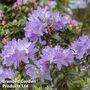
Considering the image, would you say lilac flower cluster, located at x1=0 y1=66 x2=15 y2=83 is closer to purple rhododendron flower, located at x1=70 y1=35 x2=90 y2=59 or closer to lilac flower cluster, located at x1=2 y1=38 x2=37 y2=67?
lilac flower cluster, located at x1=2 y1=38 x2=37 y2=67

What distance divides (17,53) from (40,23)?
1.54ft

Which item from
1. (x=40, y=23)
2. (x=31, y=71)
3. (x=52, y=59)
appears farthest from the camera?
(x=40, y=23)

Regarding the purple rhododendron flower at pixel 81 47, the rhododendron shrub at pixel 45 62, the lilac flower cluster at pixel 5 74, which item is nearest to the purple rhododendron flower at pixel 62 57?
the rhododendron shrub at pixel 45 62

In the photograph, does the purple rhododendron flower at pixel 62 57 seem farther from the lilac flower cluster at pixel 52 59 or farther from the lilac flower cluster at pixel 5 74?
the lilac flower cluster at pixel 5 74

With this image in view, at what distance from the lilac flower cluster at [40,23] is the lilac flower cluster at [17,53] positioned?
356 millimetres

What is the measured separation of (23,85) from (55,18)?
62 centimetres

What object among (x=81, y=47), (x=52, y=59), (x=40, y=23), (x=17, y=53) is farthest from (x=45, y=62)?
(x=40, y=23)

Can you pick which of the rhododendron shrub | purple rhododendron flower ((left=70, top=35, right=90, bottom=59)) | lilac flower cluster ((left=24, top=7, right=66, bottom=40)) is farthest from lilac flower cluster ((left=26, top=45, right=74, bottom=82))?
lilac flower cluster ((left=24, top=7, right=66, bottom=40))

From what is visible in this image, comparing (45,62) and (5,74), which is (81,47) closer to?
(45,62)

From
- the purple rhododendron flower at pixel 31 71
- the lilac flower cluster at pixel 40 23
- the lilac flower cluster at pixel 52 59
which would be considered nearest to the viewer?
the lilac flower cluster at pixel 52 59

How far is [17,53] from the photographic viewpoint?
258 cm

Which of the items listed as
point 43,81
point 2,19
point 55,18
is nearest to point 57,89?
point 43,81

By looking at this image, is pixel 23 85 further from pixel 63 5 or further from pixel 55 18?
pixel 63 5

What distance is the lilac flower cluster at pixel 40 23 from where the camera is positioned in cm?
297
